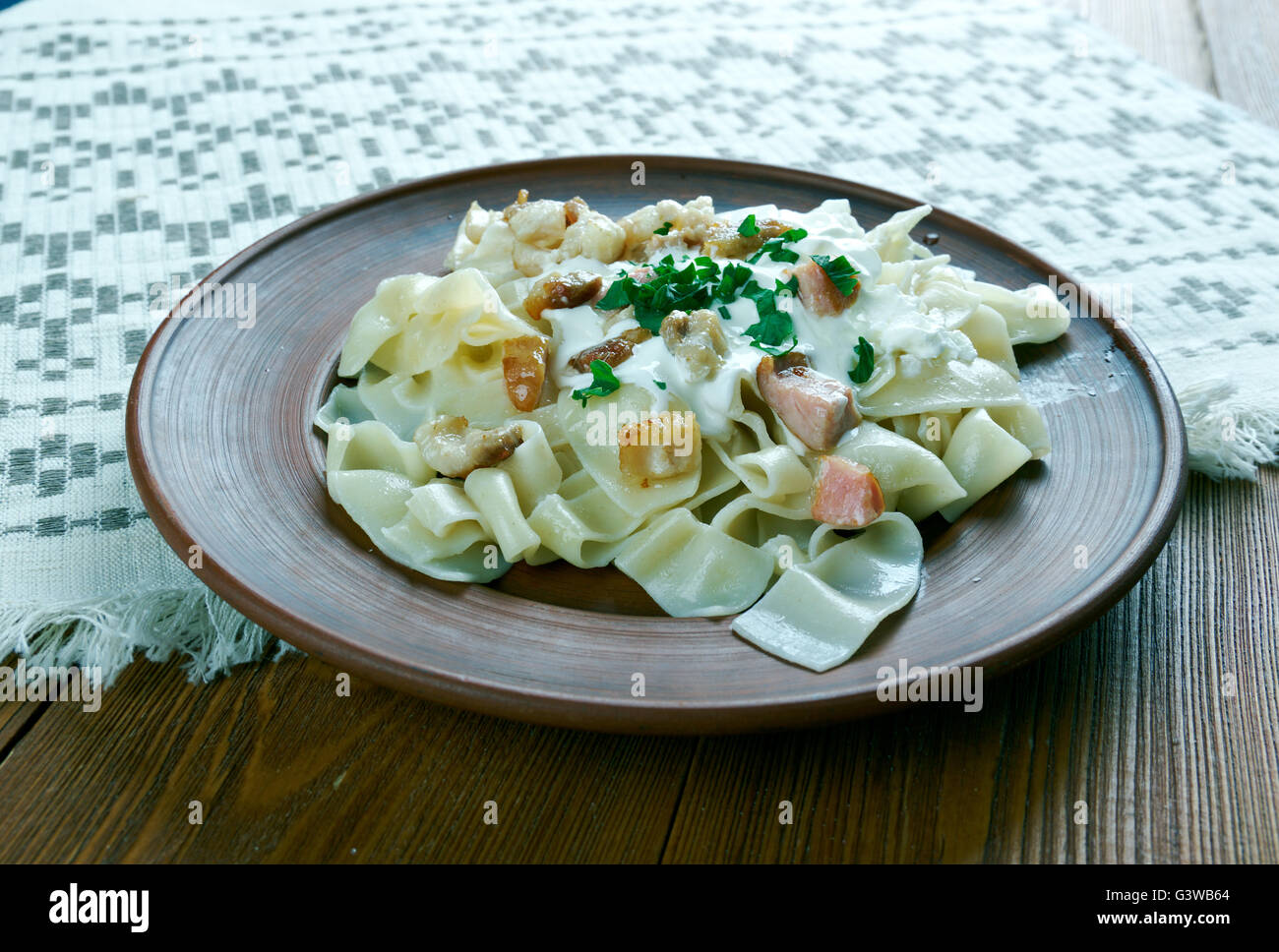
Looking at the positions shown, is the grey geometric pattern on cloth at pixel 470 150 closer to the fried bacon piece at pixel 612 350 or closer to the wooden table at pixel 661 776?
the wooden table at pixel 661 776

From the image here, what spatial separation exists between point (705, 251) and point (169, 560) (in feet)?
5.86

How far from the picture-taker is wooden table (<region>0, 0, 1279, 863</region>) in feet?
7.73

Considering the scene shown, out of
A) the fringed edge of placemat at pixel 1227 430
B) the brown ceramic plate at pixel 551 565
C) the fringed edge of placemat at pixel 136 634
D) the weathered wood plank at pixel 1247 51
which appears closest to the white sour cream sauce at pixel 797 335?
the brown ceramic plate at pixel 551 565

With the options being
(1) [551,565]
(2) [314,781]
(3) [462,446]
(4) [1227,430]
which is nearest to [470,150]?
(3) [462,446]

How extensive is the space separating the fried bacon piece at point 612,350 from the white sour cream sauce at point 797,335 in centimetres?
2

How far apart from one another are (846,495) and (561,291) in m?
1.08

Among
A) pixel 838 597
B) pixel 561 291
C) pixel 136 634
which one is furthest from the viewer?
pixel 561 291

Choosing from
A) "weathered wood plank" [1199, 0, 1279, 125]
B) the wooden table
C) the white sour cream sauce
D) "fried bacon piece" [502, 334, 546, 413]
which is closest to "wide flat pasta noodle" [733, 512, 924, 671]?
the wooden table

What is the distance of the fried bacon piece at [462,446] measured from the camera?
3070 millimetres

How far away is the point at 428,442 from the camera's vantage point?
10.3ft

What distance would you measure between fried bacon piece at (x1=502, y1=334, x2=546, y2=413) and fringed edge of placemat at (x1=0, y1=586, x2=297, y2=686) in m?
0.95

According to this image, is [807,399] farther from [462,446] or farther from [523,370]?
[462,446]

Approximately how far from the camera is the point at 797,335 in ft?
10.6
